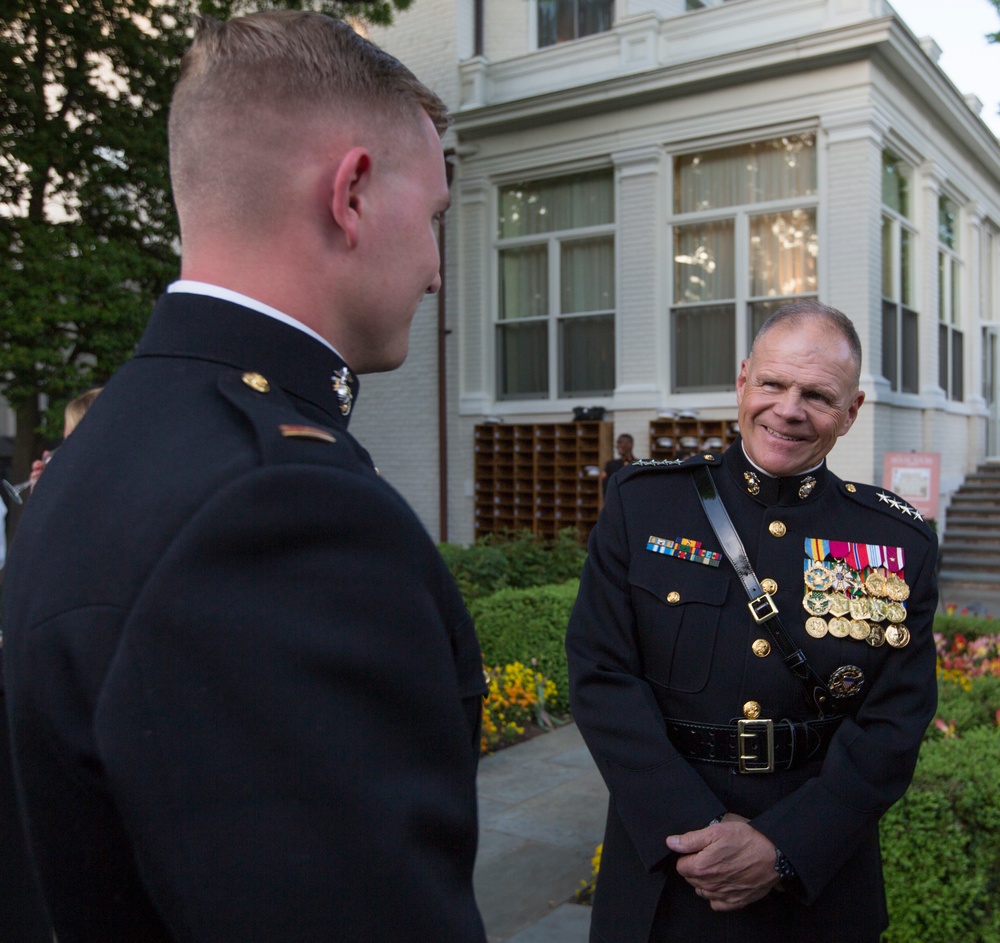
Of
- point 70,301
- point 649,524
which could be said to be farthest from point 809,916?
point 70,301

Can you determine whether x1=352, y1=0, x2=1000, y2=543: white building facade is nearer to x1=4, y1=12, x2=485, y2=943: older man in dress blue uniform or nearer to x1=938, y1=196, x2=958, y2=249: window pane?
x1=938, y1=196, x2=958, y2=249: window pane

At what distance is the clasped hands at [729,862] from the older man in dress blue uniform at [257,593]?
48.2 inches

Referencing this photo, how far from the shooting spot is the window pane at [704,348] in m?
12.2

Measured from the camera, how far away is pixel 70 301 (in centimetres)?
1047

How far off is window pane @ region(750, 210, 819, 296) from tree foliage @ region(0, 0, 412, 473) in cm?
550

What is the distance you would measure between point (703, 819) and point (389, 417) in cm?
1264

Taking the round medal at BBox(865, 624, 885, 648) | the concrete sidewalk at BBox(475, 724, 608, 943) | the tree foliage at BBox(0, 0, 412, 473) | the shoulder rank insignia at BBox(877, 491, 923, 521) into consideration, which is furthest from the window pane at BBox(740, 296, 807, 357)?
the round medal at BBox(865, 624, 885, 648)

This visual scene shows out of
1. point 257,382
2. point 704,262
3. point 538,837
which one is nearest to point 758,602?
point 257,382

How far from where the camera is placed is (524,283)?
45.3ft

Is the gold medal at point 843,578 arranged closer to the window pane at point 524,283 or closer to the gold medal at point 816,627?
the gold medal at point 816,627

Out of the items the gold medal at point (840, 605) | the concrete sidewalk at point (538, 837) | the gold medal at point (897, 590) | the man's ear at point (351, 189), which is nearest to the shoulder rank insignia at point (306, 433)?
the man's ear at point (351, 189)

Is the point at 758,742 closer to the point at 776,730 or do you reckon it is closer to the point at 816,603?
the point at 776,730

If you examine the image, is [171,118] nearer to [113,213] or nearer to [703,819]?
[703,819]

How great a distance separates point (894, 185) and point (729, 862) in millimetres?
12076
